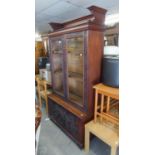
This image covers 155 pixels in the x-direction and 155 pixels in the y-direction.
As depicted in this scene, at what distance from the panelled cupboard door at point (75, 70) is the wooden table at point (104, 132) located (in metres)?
0.35

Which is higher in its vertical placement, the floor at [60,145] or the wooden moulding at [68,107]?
the wooden moulding at [68,107]

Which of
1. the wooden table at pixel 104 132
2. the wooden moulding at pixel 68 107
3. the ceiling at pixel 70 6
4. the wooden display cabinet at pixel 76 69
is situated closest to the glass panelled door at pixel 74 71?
the wooden display cabinet at pixel 76 69

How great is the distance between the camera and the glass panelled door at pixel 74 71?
7.56ft

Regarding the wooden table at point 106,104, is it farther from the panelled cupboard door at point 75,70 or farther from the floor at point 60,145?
the floor at point 60,145

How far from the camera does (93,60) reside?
2.00 meters

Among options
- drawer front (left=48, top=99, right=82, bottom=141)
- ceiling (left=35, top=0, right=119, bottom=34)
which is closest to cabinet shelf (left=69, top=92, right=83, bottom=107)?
drawer front (left=48, top=99, right=82, bottom=141)

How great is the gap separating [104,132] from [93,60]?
959mm

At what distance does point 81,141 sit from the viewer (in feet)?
7.10

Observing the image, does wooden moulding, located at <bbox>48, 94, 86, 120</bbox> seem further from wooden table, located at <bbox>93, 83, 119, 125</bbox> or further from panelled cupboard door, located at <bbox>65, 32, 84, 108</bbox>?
wooden table, located at <bbox>93, 83, 119, 125</bbox>

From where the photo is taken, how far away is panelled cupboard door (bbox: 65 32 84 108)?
2266mm

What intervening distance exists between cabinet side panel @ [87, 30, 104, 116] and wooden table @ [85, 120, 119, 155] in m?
0.20
